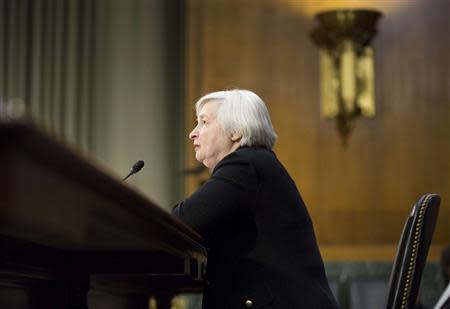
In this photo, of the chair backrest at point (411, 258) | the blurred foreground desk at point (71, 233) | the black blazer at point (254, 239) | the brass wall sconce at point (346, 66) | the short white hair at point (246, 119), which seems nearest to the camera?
the blurred foreground desk at point (71, 233)

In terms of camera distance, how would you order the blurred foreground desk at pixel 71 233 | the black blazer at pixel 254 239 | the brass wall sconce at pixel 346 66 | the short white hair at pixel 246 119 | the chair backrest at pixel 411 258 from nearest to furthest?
the blurred foreground desk at pixel 71 233
the chair backrest at pixel 411 258
the black blazer at pixel 254 239
the short white hair at pixel 246 119
the brass wall sconce at pixel 346 66

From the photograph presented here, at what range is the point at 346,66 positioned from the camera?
647 centimetres

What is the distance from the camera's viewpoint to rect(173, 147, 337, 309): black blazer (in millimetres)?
2729

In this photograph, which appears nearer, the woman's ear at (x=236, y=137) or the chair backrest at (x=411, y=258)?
the chair backrest at (x=411, y=258)

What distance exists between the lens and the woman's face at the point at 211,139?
10.1 ft

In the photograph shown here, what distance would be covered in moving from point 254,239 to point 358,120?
3.91m

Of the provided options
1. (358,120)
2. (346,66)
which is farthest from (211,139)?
(358,120)

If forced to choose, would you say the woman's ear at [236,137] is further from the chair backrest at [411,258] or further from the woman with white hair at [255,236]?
the chair backrest at [411,258]

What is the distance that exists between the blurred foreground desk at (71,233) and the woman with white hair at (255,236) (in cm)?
9

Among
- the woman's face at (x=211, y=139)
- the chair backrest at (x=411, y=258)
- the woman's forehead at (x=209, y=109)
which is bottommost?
the chair backrest at (x=411, y=258)

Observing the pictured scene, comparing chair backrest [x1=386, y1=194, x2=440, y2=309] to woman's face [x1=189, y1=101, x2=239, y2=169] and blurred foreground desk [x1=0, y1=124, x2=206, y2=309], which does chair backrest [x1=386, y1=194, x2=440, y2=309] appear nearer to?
blurred foreground desk [x1=0, y1=124, x2=206, y2=309]

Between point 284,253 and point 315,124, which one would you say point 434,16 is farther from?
point 284,253

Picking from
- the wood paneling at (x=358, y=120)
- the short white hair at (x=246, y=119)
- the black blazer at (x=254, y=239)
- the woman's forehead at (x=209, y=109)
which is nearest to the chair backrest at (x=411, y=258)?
the black blazer at (x=254, y=239)

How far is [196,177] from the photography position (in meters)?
6.35
